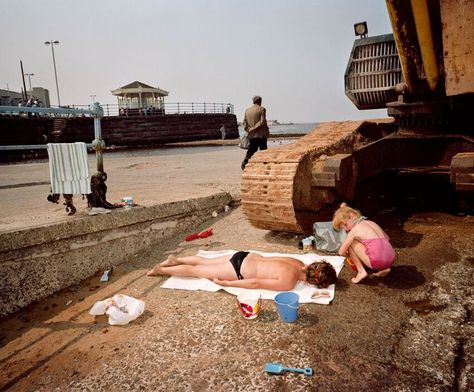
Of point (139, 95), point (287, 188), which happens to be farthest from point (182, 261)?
point (139, 95)

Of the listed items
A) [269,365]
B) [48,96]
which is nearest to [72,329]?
[269,365]

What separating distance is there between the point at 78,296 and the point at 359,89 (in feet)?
15.4

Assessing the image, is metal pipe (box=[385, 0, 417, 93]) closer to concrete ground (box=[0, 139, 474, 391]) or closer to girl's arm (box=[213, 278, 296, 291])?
concrete ground (box=[0, 139, 474, 391])

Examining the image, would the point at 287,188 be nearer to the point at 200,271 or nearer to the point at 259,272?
the point at 259,272

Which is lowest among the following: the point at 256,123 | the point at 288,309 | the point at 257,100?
the point at 288,309

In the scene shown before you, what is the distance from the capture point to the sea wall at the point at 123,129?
2111 cm

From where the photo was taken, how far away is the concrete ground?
6.91 feet

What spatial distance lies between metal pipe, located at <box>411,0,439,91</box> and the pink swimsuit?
1878 mm

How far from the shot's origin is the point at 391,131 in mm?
5648

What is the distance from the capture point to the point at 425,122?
4777 millimetres

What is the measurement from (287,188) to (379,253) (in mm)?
1096

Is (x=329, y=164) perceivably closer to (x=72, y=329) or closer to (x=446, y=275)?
(x=446, y=275)

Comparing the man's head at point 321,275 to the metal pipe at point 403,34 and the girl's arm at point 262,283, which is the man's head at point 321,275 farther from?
the metal pipe at point 403,34

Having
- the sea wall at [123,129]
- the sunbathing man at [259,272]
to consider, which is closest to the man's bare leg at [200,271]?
the sunbathing man at [259,272]
